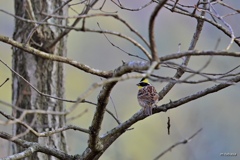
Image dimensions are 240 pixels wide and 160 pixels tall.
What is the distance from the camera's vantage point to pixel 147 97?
127 inches

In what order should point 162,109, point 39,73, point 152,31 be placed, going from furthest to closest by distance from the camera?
1. point 39,73
2. point 162,109
3. point 152,31

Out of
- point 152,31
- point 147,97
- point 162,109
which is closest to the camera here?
point 152,31

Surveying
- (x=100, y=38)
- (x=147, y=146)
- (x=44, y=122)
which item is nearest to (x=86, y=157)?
(x=44, y=122)

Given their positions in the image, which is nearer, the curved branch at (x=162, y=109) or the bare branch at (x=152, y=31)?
the bare branch at (x=152, y=31)

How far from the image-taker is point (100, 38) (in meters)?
5.80

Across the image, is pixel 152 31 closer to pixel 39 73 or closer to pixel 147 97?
pixel 147 97

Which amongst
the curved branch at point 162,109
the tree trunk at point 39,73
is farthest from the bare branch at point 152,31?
the tree trunk at point 39,73

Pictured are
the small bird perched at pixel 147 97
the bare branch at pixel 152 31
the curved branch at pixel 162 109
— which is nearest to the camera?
the bare branch at pixel 152 31

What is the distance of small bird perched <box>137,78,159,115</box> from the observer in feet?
9.30

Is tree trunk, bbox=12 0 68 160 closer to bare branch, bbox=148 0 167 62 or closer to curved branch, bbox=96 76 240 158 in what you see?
curved branch, bbox=96 76 240 158

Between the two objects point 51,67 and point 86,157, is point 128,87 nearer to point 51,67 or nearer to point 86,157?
point 51,67

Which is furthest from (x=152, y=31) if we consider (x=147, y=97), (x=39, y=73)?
(x=39, y=73)

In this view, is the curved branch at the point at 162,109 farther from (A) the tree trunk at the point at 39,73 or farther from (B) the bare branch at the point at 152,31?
(A) the tree trunk at the point at 39,73

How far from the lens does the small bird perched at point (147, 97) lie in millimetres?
2835
